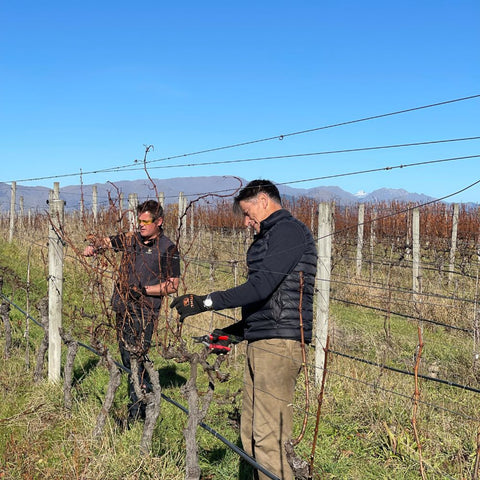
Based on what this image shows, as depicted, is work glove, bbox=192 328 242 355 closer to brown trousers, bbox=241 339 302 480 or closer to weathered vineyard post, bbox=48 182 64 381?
brown trousers, bbox=241 339 302 480

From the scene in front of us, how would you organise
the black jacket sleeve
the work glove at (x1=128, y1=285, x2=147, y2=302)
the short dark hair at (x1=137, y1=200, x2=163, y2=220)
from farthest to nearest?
the short dark hair at (x1=137, y1=200, x2=163, y2=220), the work glove at (x1=128, y1=285, x2=147, y2=302), the black jacket sleeve

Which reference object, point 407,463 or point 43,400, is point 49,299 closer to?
point 43,400

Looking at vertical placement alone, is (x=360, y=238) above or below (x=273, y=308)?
below

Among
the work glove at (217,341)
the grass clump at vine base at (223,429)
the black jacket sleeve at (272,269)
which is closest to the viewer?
the black jacket sleeve at (272,269)

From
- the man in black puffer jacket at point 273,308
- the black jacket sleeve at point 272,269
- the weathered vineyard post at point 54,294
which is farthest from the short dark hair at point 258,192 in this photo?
the weathered vineyard post at point 54,294

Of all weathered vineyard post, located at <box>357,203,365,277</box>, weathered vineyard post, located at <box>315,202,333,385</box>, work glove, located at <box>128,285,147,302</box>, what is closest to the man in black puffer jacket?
work glove, located at <box>128,285,147,302</box>

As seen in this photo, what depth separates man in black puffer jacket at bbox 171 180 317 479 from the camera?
262 cm

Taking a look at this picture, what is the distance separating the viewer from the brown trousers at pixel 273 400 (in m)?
2.71

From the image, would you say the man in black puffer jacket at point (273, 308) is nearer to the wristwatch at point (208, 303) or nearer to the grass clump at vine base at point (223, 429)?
the wristwatch at point (208, 303)

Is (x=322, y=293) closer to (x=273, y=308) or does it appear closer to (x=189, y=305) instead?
(x=273, y=308)

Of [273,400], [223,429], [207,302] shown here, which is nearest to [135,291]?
[207,302]

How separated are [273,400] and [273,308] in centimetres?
48

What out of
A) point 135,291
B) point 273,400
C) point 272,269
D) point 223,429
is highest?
point 272,269

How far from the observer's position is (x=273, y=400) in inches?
108
